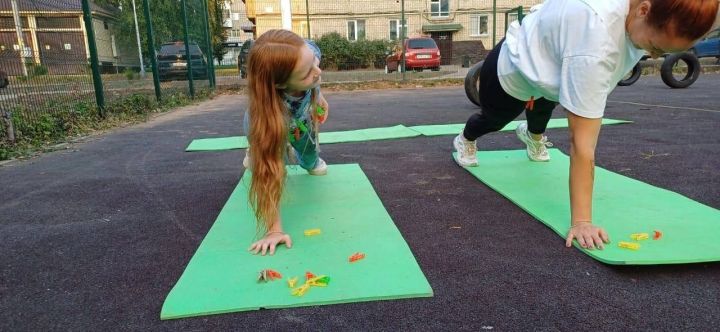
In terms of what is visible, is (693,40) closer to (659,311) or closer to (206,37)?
(659,311)

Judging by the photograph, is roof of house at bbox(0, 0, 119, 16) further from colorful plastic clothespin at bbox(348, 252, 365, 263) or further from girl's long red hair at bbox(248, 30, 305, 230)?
colorful plastic clothespin at bbox(348, 252, 365, 263)

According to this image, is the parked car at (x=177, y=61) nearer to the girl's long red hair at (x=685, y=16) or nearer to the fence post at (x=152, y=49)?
the fence post at (x=152, y=49)

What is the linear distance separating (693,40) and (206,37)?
10.7 metres

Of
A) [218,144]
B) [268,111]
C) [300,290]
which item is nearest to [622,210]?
[300,290]

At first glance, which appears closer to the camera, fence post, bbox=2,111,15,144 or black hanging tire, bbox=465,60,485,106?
fence post, bbox=2,111,15,144

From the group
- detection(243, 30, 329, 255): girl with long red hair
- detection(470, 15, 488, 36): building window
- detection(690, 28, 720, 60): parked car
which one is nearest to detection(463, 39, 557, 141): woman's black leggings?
detection(243, 30, 329, 255): girl with long red hair

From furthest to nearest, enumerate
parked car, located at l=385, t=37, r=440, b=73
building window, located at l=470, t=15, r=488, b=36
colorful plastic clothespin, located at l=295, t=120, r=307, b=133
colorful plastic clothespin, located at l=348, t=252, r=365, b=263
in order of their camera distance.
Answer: building window, located at l=470, t=15, r=488, b=36, parked car, located at l=385, t=37, r=440, b=73, colorful plastic clothespin, located at l=295, t=120, r=307, b=133, colorful plastic clothespin, located at l=348, t=252, r=365, b=263

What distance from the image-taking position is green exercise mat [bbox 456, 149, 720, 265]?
156 cm

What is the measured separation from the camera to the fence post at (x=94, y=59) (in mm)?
5336

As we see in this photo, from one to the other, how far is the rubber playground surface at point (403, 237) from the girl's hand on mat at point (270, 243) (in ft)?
0.50

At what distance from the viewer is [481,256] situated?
65.5 inches

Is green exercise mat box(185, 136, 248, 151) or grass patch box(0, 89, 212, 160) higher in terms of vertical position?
grass patch box(0, 89, 212, 160)

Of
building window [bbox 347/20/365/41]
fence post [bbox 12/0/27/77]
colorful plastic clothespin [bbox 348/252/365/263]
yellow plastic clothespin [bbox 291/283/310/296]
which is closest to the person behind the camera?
yellow plastic clothespin [bbox 291/283/310/296]

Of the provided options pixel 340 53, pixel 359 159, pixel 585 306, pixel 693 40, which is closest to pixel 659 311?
pixel 585 306
